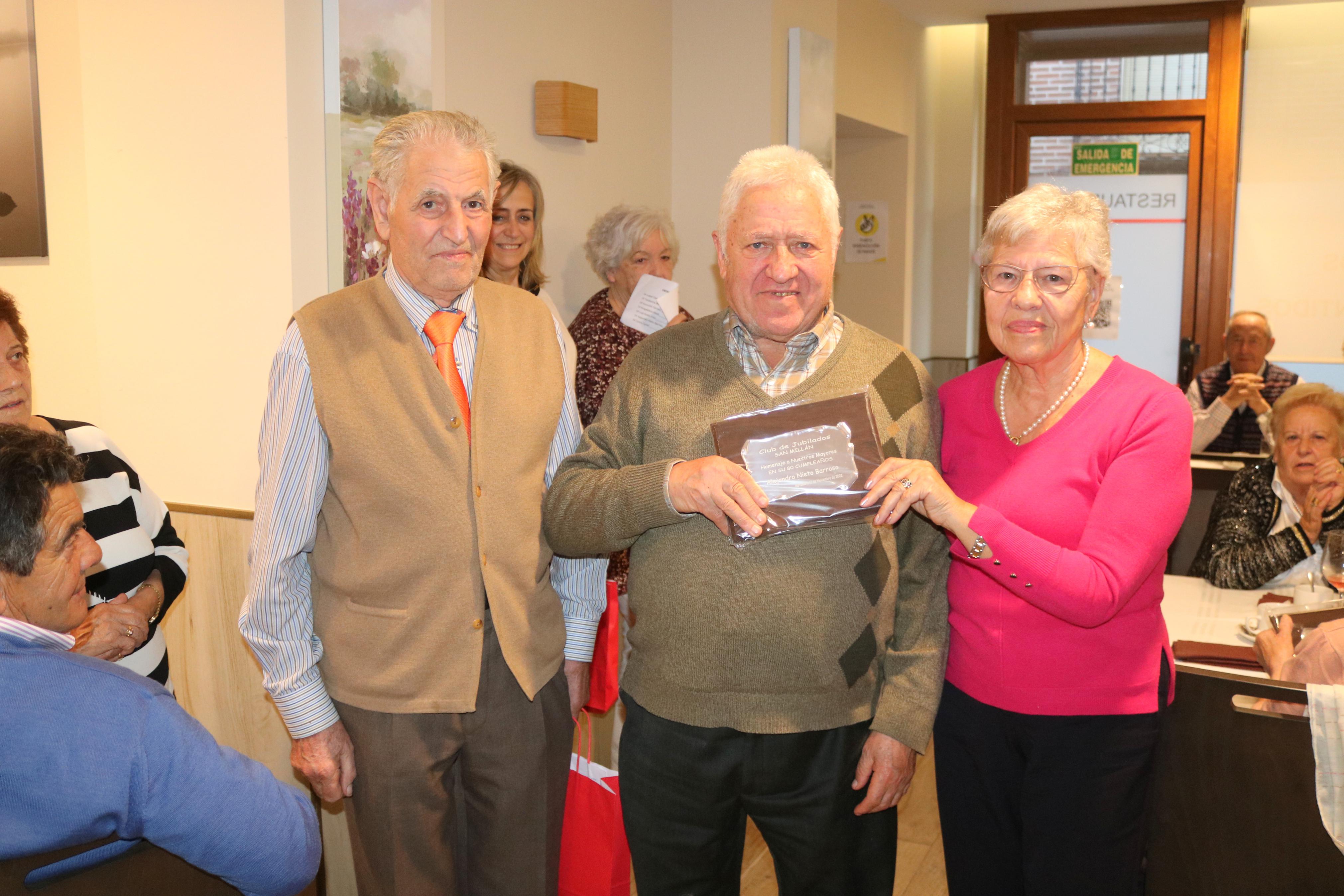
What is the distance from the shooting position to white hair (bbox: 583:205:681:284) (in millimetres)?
3723

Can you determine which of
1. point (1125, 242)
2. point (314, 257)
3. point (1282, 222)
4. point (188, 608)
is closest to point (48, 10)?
point (314, 257)

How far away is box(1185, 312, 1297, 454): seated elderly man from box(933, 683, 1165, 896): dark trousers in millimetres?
3528

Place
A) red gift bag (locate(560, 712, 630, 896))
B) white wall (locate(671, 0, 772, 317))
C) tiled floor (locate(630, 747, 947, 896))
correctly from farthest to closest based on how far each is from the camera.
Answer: white wall (locate(671, 0, 772, 317)) < tiled floor (locate(630, 747, 947, 896)) < red gift bag (locate(560, 712, 630, 896))

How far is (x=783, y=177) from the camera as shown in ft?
5.92

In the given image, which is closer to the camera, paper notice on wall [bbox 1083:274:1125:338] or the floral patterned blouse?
the floral patterned blouse

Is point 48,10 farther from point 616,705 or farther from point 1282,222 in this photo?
point 1282,222

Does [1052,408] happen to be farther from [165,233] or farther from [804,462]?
[165,233]

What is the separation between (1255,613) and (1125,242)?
545 cm

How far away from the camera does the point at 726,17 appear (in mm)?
5031

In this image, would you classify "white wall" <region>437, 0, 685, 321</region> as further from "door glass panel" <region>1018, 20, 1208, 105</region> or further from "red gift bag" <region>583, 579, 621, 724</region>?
"door glass panel" <region>1018, 20, 1208, 105</region>

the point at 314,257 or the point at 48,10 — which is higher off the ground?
the point at 48,10

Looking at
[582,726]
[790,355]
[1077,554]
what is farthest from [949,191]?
[1077,554]

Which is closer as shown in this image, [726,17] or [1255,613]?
[1255,613]

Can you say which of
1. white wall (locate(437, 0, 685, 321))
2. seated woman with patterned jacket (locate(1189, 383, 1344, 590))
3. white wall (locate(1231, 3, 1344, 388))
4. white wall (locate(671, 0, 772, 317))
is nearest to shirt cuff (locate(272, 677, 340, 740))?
white wall (locate(437, 0, 685, 321))
